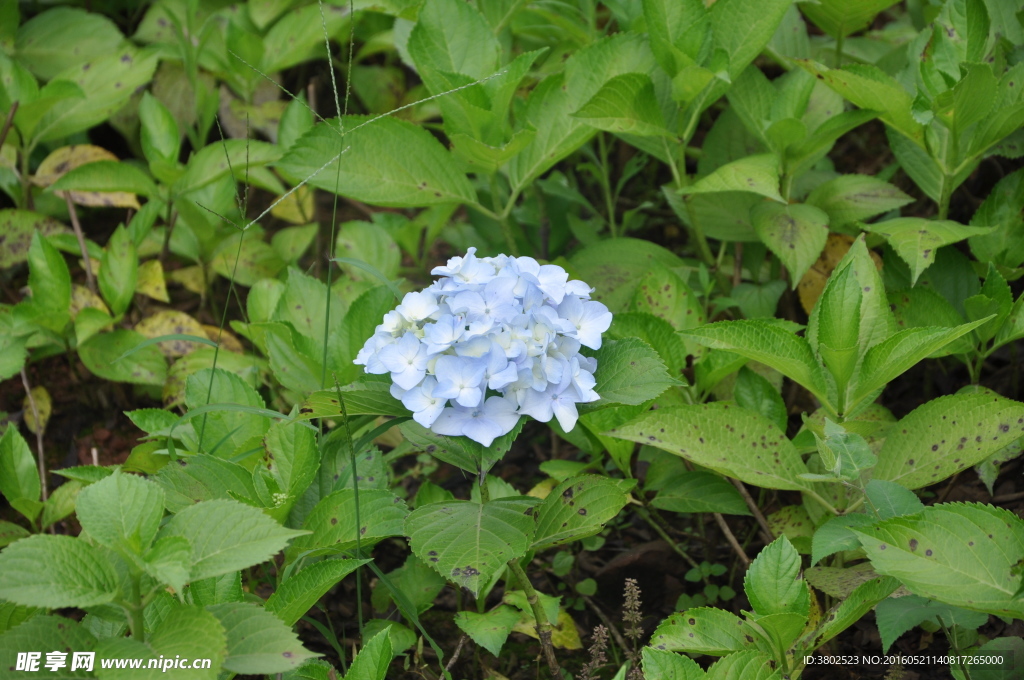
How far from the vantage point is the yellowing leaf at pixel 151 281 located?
→ 240 centimetres

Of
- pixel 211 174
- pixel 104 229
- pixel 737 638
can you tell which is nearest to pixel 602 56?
pixel 211 174

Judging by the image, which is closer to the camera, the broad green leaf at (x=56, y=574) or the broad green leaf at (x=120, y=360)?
the broad green leaf at (x=56, y=574)

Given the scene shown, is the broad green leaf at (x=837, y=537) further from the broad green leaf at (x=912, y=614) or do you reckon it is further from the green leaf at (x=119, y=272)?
the green leaf at (x=119, y=272)

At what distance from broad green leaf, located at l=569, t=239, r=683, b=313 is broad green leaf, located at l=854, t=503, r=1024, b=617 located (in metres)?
0.96

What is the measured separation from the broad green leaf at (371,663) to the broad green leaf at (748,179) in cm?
116

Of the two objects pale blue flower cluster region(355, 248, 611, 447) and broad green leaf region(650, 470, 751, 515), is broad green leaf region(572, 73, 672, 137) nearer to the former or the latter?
pale blue flower cluster region(355, 248, 611, 447)

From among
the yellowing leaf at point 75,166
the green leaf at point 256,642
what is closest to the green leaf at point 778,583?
the green leaf at point 256,642

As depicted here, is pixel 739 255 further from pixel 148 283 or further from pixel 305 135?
pixel 148 283

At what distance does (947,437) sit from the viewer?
1.55 m

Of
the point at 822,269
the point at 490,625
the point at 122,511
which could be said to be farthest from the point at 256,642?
the point at 822,269

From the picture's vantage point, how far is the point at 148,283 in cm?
243

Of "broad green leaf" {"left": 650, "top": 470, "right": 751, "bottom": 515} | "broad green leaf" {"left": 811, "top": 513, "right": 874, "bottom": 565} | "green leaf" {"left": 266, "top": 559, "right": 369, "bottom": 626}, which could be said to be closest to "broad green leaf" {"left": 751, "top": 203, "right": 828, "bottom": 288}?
"broad green leaf" {"left": 650, "top": 470, "right": 751, "bottom": 515}

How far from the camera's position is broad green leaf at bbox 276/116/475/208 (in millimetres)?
1983

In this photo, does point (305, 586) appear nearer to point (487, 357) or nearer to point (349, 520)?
point (349, 520)
